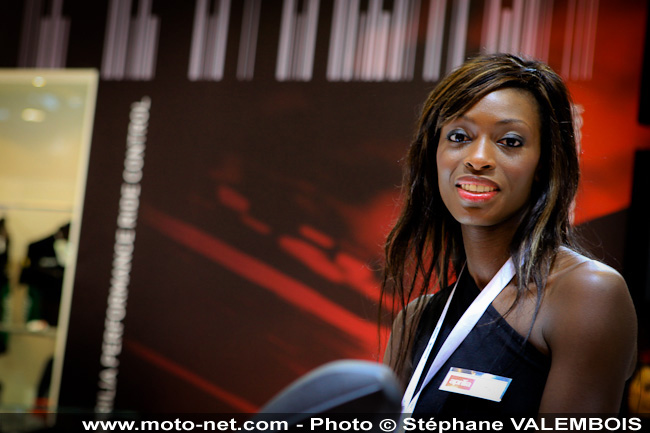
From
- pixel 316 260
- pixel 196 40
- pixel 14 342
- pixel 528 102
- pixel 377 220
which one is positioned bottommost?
pixel 14 342

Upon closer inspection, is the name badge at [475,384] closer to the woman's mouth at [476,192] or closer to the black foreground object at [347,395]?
the woman's mouth at [476,192]

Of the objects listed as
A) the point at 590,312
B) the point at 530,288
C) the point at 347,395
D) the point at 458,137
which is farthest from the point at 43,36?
the point at 347,395

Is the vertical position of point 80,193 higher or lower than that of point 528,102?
lower

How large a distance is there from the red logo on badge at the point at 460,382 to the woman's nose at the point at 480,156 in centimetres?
38

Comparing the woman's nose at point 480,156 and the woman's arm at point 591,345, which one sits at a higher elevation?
the woman's nose at point 480,156

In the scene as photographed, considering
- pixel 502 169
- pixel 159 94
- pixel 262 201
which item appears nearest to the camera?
pixel 502 169

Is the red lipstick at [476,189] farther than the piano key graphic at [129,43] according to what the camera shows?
No

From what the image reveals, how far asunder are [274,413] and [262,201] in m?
3.09

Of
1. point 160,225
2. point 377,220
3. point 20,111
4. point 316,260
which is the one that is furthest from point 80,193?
point 377,220

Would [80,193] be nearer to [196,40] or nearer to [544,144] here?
[196,40]

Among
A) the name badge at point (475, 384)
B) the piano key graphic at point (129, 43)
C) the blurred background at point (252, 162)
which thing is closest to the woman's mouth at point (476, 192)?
the name badge at point (475, 384)

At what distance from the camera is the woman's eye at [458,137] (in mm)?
1323

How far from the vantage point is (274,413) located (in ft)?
2.02

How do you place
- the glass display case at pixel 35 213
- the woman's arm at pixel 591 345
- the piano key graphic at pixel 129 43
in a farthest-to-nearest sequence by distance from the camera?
the glass display case at pixel 35 213, the piano key graphic at pixel 129 43, the woman's arm at pixel 591 345
